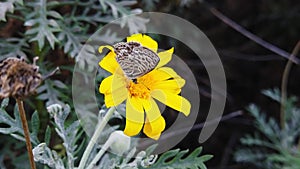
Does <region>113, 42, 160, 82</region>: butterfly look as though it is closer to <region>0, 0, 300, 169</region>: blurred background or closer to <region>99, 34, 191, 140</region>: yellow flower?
<region>99, 34, 191, 140</region>: yellow flower

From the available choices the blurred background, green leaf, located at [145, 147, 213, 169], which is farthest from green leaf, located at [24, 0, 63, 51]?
green leaf, located at [145, 147, 213, 169]

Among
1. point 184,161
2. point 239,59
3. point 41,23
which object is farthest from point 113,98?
point 239,59

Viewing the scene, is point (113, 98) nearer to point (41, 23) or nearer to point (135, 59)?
point (135, 59)

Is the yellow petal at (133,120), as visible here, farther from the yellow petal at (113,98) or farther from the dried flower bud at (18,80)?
the dried flower bud at (18,80)

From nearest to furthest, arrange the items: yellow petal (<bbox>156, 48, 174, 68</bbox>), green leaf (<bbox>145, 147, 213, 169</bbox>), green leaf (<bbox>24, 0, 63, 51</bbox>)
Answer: yellow petal (<bbox>156, 48, 174, 68</bbox>)
green leaf (<bbox>145, 147, 213, 169</bbox>)
green leaf (<bbox>24, 0, 63, 51</bbox>)

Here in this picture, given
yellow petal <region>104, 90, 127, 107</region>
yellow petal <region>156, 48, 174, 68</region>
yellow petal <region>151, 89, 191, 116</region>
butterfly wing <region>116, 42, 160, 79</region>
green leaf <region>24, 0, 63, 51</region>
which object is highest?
butterfly wing <region>116, 42, 160, 79</region>

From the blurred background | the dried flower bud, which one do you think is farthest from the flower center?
the blurred background

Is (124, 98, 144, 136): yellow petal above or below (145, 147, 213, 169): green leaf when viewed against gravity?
above

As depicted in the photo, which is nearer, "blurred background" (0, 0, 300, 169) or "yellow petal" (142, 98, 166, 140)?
"yellow petal" (142, 98, 166, 140)

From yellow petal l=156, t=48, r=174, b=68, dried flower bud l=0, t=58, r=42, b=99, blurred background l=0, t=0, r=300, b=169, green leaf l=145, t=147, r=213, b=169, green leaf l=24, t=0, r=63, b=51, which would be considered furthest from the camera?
blurred background l=0, t=0, r=300, b=169
